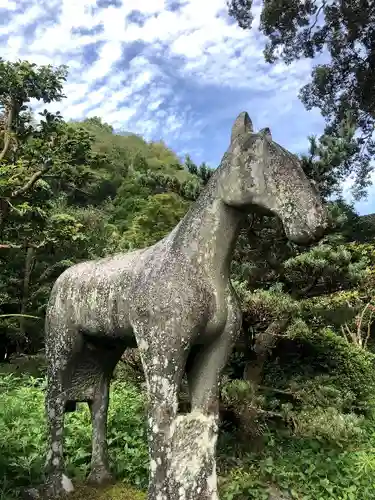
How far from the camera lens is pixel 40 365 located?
8930 mm

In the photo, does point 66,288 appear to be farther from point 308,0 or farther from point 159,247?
point 308,0

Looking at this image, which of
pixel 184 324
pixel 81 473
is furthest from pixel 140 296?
pixel 81 473

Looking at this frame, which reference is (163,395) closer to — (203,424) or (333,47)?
(203,424)

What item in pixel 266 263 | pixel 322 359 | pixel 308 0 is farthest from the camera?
pixel 308 0

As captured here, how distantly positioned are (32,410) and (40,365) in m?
3.34

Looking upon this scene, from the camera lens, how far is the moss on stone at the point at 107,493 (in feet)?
11.2

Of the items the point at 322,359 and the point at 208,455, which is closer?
the point at 208,455

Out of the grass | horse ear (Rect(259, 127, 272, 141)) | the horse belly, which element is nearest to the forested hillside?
the grass

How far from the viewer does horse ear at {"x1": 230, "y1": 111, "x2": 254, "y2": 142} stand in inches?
111

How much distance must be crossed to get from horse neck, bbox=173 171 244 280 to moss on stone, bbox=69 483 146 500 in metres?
1.65

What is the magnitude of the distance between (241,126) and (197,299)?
938mm

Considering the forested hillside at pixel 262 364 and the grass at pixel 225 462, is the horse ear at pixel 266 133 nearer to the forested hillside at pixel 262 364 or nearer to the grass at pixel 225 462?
the forested hillside at pixel 262 364

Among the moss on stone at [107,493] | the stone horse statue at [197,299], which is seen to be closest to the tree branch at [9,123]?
the stone horse statue at [197,299]

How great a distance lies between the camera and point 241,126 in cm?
282
